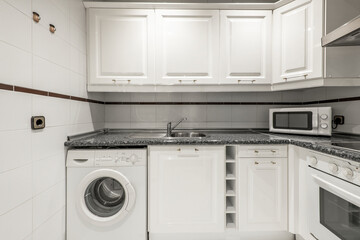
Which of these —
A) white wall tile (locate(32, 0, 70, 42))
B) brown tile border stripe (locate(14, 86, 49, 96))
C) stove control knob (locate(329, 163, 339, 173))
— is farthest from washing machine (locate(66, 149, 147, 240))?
stove control knob (locate(329, 163, 339, 173))

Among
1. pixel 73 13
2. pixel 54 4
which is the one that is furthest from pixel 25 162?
pixel 73 13

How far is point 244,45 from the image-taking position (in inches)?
73.0

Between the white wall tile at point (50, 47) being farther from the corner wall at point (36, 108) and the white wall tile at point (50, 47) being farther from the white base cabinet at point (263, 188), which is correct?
the white base cabinet at point (263, 188)

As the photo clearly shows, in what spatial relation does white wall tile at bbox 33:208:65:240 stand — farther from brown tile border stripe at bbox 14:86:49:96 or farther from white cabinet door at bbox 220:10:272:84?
white cabinet door at bbox 220:10:272:84

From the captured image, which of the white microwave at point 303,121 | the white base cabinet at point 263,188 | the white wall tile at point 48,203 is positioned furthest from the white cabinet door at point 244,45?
the white wall tile at point 48,203

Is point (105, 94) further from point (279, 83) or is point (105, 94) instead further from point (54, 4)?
point (279, 83)

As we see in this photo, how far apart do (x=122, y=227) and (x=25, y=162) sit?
0.85 m

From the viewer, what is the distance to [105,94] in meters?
2.23

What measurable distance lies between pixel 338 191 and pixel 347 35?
0.97 m

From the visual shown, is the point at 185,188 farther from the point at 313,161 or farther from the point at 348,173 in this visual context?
the point at 348,173

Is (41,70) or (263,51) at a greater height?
(263,51)

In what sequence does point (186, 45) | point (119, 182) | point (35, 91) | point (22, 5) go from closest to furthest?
point (22, 5), point (35, 91), point (119, 182), point (186, 45)

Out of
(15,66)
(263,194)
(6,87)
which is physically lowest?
(263,194)

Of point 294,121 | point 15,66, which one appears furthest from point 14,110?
point 294,121
